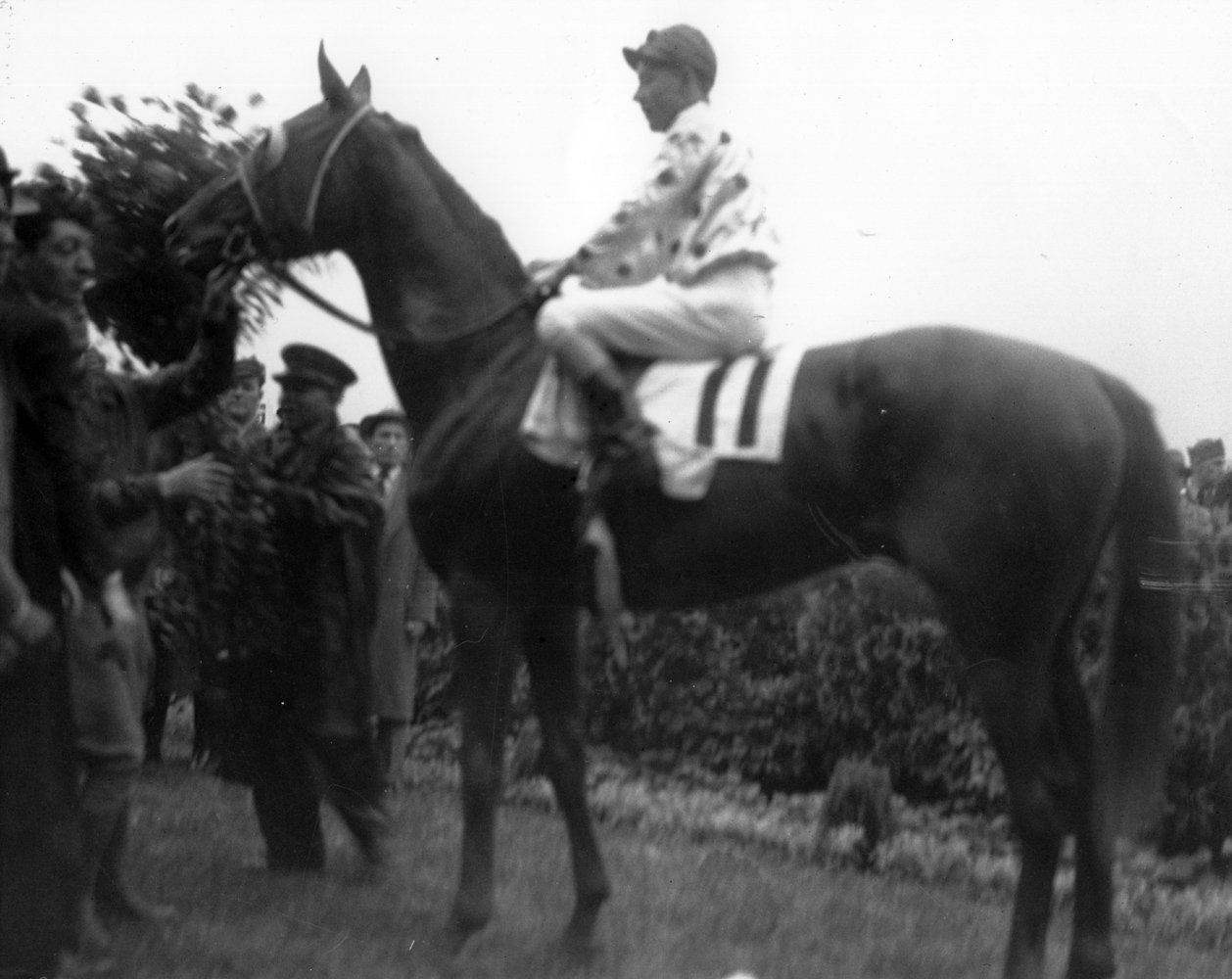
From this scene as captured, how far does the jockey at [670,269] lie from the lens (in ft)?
15.6

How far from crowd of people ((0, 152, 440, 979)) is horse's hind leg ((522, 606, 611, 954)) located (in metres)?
0.36

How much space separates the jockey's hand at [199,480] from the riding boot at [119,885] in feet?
3.11

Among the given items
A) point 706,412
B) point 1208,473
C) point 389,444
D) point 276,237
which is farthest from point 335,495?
point 1208,473

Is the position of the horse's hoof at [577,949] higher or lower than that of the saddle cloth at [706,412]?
lower

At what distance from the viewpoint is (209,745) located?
202 inches

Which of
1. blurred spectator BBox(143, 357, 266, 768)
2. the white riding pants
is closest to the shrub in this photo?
the white riding pants

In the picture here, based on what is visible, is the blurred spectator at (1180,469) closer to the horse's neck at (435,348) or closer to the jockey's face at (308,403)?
the horse's neck at (435,348)

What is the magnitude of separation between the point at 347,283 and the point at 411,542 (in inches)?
32.2

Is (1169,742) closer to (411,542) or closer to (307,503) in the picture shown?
(411,542)

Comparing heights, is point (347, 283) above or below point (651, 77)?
below

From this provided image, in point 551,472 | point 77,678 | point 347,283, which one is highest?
point 347,283

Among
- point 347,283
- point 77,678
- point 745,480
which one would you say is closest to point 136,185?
point 347,283

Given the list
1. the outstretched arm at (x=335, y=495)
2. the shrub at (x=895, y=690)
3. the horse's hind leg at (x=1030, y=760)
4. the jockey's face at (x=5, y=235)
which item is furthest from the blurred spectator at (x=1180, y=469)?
the jockey's face at (x=5, y=235)

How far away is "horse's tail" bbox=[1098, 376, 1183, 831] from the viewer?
184 inches
